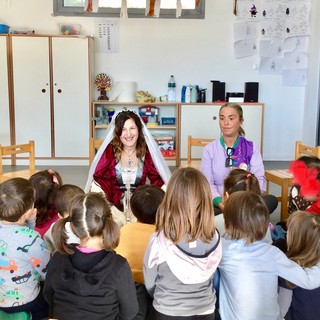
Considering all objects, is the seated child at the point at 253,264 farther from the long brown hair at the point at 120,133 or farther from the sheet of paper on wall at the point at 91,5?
the sheet of paper on wall at the point at 91,5

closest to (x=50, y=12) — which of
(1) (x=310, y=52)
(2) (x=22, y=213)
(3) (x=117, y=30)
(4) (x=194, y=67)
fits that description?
(3) (x=117, y=30)

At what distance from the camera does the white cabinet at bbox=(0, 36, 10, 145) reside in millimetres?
5688

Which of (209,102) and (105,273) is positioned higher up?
(209,102)

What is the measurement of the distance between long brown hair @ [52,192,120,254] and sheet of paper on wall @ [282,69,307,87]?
5357mm

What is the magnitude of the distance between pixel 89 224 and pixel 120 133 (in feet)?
4.49

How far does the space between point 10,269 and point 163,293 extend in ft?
2.05

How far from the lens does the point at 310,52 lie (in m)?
6.11

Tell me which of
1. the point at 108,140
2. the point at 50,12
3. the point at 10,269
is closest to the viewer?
the point at 10,269

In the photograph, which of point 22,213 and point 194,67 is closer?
point 22,213

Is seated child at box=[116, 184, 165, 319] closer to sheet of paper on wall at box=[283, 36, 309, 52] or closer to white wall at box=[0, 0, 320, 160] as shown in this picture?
white wall at box=[0, 0, 320, 160]

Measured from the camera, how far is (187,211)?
154 cm

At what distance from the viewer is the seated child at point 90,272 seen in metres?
1.45

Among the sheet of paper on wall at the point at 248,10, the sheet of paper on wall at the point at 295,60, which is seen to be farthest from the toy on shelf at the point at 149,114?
the sheet of paper on wall at the point at 295,60

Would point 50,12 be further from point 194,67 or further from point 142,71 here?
point 194,67
